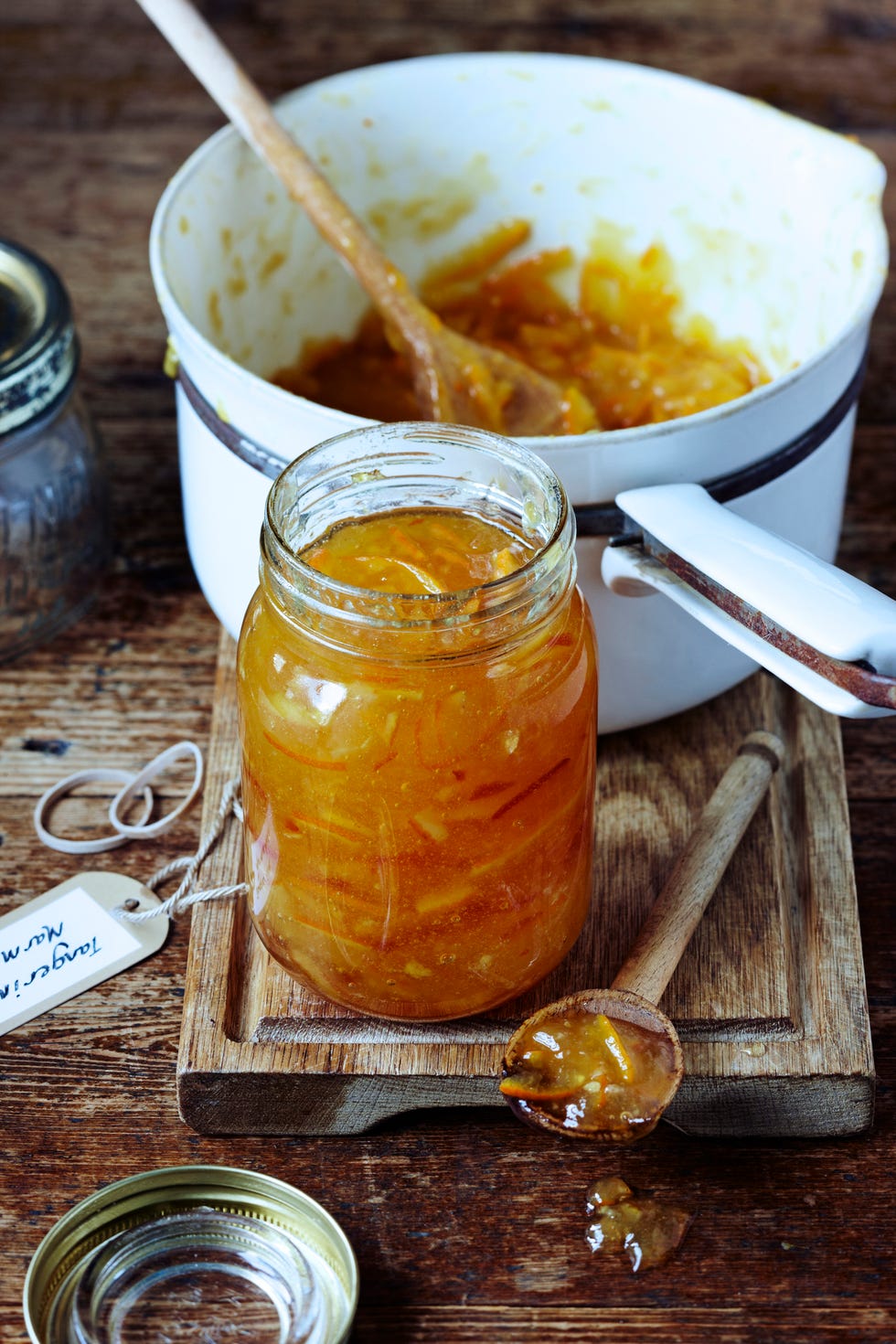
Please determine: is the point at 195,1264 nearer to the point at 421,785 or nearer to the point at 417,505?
the point at 421,785

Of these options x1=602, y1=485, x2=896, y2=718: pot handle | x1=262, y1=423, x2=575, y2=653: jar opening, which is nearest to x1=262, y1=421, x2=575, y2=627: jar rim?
x1=262, y1=423, x2=575, y2=653: jar opening

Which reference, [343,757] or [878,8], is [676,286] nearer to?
[343,757]

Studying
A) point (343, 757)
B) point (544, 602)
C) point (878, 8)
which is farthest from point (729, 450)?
point (878, 8)

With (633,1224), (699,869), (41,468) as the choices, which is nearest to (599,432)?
(699,869)

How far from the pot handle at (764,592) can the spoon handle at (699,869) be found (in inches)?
6.5

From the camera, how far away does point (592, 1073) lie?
98cm

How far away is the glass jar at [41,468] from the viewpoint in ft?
4.22

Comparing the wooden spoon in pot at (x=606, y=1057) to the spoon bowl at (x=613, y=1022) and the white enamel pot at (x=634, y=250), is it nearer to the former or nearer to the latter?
the spoon bowl at (x=613, y=1022)

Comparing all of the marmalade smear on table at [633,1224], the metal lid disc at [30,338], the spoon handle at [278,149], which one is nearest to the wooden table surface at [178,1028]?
the marmalade smear on table at [633,1224]

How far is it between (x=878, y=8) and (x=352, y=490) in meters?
1.68

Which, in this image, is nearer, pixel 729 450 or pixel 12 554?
pixel 729 450

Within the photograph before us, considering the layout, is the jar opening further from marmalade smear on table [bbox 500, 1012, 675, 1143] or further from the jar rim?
marmalade smear on table [bbox 500, 1012, 675, 1143]

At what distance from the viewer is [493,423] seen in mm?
1346

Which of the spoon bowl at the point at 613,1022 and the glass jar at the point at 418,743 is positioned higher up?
the glass jar at the point at 418,743
